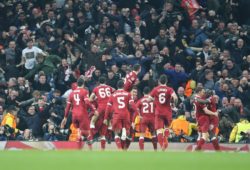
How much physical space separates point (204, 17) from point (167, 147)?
281 inches

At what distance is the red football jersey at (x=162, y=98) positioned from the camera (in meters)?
28.4

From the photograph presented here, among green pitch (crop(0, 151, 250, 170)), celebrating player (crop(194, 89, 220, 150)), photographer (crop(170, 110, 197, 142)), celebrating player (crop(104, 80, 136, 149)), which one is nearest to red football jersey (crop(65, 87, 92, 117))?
celebrating player (crop(104, 80, 136, 149))

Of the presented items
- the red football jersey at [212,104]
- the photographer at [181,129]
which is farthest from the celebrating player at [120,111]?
the red football jersey at [212,104]

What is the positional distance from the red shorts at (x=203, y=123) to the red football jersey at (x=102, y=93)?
290cm

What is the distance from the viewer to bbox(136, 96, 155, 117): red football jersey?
29.1 metres

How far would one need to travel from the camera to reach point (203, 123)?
28.1m

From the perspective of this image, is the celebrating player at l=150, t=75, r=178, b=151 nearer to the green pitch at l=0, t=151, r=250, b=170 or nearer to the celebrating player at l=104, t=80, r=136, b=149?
the celebrating player at l=104, t=80, r=136, b=149

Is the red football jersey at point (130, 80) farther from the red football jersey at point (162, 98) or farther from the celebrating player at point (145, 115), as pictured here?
the red football jersey at point (162, 98)

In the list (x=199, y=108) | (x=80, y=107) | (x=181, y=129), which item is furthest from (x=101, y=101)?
(x=199, y=108)

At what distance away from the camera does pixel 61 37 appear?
3428 centimetres

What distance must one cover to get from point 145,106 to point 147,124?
527 millimetres

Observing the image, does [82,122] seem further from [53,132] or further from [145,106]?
[145,106]

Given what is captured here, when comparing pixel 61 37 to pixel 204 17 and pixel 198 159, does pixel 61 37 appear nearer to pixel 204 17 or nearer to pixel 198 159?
pixel 204 17

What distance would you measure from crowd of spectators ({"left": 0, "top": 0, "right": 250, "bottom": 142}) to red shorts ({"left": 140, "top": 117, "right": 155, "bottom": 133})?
1513 mm
